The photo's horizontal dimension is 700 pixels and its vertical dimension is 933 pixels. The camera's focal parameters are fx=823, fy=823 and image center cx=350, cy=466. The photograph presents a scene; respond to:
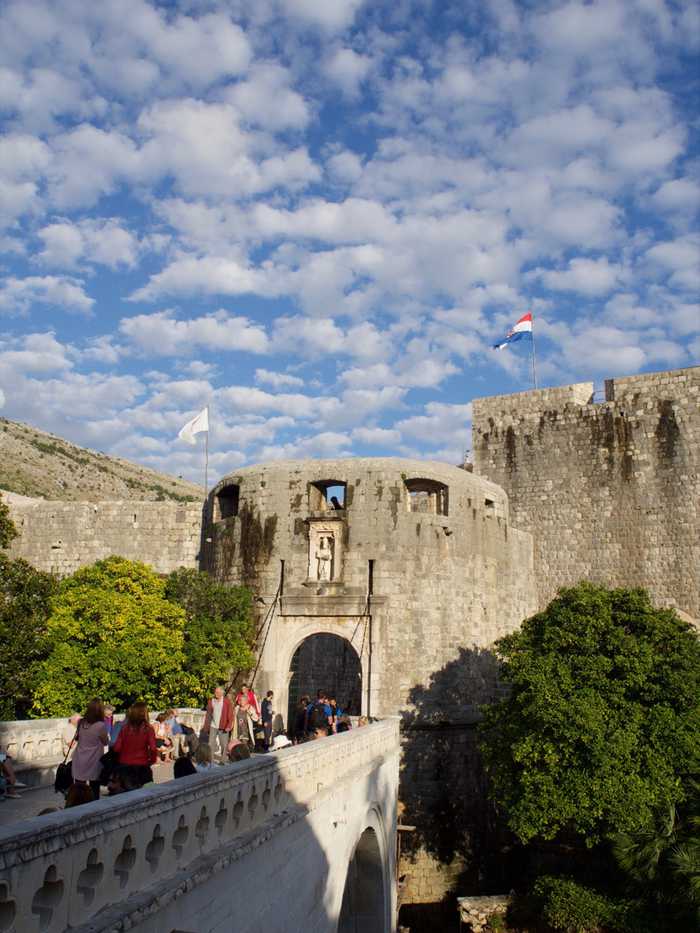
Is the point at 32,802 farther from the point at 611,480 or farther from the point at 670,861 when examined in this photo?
the point at 611,480

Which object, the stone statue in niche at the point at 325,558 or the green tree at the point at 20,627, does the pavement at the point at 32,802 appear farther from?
the stone statue in niche at the point at 325,558

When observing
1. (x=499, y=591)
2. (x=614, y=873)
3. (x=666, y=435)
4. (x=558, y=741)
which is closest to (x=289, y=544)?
(x=499, y=591)

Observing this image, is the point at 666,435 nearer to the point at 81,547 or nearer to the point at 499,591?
the point at 499,591

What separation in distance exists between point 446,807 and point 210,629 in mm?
7903

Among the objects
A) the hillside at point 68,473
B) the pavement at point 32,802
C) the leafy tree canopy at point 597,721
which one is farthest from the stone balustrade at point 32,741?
the hillside at point 68,473

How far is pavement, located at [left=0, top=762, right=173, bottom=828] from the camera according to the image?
901 cm

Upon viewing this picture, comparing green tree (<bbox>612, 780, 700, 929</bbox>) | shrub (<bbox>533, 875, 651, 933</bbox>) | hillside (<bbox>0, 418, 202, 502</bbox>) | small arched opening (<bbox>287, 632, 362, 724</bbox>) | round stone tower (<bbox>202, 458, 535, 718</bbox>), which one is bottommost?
shrub (<bbox>533, 875, 651, 933</bbox>)

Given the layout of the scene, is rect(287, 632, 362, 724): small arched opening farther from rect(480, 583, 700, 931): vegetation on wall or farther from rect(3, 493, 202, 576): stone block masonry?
rect(480, 583, 700, 931): vegetation on wall

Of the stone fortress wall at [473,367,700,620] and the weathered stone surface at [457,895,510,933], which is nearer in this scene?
the weathered stone surface at [457,895,510,933]

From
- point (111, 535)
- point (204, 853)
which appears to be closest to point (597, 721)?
point (204, 853)

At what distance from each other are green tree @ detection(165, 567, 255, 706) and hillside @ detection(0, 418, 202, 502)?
33874 millimetres

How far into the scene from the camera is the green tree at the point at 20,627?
59.4 feet

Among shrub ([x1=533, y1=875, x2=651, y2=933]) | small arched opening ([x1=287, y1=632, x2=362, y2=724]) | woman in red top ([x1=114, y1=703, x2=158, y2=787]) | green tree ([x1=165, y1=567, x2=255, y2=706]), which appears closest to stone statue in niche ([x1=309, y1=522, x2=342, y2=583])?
green tree ([x1=165, y1=567, x2=255, y2=706])

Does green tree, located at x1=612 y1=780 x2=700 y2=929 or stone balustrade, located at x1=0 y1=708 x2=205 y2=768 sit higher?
stone balustrade, located at x1=0 y1=708 x2=205 y2=768
